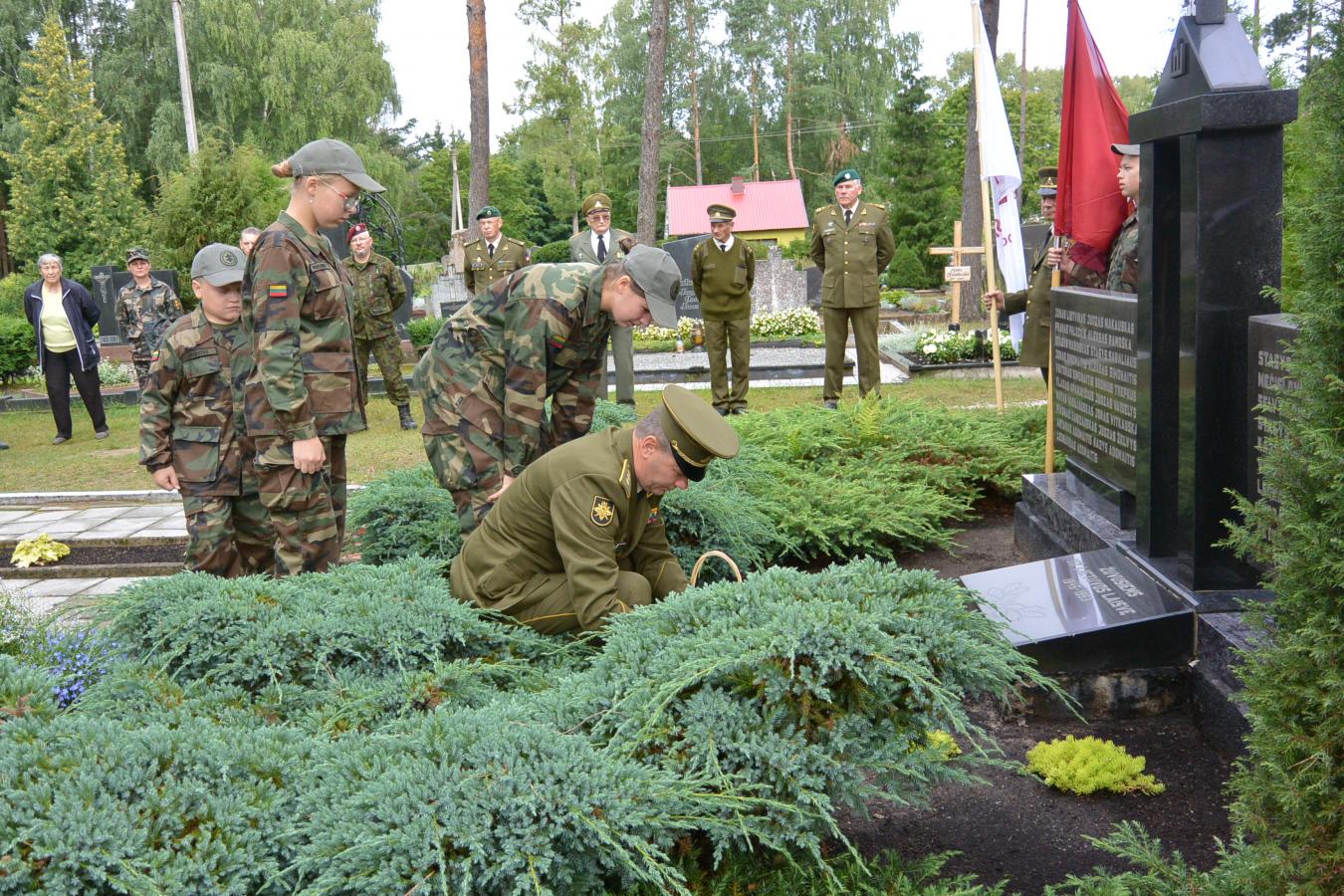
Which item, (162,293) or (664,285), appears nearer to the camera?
(664,285)

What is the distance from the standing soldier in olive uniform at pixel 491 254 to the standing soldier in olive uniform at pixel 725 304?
2296mm

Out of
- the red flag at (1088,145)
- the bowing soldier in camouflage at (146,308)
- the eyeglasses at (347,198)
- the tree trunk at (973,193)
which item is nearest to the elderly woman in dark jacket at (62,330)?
the bowing soldier in camouflage at (146,308)

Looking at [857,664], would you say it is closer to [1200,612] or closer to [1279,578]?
[1279,578]

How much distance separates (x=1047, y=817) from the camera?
3.37 metres

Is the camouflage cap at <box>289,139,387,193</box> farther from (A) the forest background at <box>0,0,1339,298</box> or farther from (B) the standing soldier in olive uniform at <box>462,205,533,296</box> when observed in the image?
(B) the standing soldier in olive uniform at <box>462,205,533,296</box>

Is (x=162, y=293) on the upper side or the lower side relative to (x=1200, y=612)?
upper

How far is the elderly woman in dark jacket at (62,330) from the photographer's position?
11.6m

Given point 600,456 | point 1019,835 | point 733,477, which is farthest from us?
point 733,477

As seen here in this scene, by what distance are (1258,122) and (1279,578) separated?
2520 mm

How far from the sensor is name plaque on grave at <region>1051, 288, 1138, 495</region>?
208 inches

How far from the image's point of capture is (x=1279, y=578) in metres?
2.20

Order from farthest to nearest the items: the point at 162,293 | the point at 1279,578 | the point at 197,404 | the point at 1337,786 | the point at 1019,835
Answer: the point at 162,293 → the point at 197,404 → the point at 1019,835 → the point at 1279,578 → the point at 1337,786

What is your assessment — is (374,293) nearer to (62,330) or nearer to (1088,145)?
(62,330)

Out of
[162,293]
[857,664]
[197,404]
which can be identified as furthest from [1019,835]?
[162,293]
